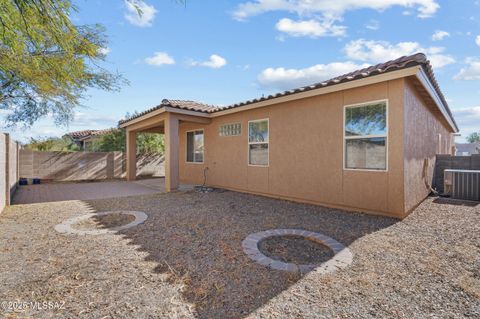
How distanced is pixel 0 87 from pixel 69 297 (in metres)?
9.52

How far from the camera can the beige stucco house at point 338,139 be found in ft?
17.7

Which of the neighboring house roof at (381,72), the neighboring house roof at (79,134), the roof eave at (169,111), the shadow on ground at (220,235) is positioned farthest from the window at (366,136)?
the neighboring house roof at (79,134)

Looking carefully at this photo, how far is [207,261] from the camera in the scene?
3367mm

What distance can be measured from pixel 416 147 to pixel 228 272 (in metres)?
6.16

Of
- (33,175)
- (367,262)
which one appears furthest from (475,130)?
(33,175)

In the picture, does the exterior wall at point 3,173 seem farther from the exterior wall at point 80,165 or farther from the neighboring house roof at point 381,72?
the exterior wall at point 80,165

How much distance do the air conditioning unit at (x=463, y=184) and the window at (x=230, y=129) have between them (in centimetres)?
729

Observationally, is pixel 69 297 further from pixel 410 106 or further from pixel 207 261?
pixel 410 106

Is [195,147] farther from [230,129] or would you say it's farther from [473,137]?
[473,137]

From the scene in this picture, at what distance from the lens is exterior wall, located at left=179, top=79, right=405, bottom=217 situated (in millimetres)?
5422

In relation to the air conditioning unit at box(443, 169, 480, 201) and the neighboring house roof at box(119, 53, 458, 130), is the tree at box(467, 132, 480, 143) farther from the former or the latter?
the air conditioning unit at box(443, 169, 480, 201)

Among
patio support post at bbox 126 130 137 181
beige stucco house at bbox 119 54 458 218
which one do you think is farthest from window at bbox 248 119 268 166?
patio support post at bbox 126 130 137 181

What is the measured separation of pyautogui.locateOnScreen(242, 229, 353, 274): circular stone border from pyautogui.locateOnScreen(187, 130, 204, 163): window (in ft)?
24.2

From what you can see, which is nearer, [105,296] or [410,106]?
[105,296]
